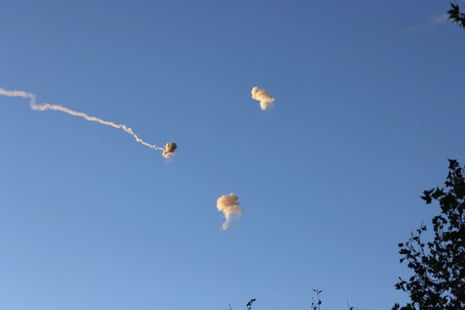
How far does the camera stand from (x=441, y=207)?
1939 cm

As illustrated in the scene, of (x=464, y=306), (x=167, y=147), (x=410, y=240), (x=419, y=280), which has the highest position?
(x=167, y=147)

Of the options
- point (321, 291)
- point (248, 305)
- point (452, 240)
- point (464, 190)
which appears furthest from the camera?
point (248, 305)

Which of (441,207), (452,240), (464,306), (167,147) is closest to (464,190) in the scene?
(441,207)

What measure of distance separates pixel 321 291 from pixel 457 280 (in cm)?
1356

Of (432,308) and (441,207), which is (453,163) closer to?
(441,207)

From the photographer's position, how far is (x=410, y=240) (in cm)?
2303

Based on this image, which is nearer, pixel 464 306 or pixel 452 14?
pixel 452 14

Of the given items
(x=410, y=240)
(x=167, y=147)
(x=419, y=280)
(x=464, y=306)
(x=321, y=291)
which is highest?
(x=167, y=147)

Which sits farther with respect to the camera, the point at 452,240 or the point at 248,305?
the point at 248,305

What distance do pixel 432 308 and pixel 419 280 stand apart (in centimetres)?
110

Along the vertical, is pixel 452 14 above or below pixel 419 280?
above

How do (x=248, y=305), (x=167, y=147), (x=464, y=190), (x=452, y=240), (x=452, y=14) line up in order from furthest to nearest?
(x=167, y=147)
(x=248, y=305)
(x=452, y=240)
(x=464, y=190)
(x=452, y=14)

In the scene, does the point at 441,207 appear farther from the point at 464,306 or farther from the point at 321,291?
the point at 321,291

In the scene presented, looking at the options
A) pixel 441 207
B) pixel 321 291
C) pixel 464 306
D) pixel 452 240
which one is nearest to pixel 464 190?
pixel 441 207
